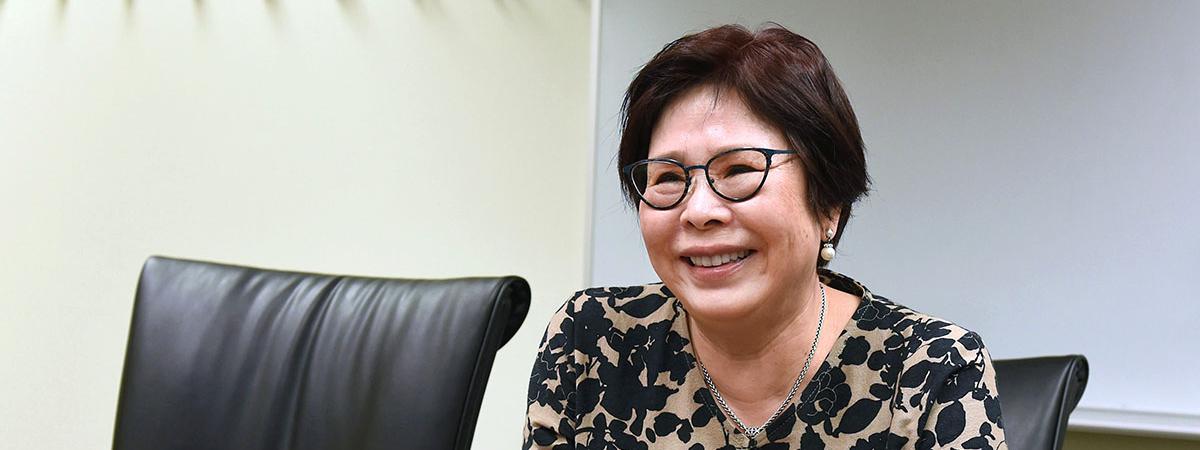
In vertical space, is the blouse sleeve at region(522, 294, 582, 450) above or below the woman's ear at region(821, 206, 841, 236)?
below

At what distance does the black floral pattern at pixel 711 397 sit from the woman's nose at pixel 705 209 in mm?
240

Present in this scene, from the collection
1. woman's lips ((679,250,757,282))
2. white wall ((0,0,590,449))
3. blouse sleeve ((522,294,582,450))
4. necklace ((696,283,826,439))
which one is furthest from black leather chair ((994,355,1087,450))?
white wall ((0,0,590,449))

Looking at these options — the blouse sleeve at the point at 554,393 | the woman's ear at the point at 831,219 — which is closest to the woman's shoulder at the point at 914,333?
the woman's ear at the point at 831,219

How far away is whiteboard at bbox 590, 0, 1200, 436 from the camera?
1846 millimetres

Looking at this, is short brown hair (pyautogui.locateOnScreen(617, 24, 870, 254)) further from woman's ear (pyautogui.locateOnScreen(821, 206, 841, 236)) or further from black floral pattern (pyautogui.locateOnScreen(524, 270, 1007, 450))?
black floral pattern (pyautogui.locateOnScreen(524, 270, 1007, 450))

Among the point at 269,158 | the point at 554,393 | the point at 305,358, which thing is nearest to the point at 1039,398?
the point at 554,393

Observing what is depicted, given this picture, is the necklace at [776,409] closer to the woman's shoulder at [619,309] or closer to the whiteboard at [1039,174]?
the woman's shoulder at [619,309]

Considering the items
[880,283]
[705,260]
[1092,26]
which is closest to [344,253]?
[880,283]

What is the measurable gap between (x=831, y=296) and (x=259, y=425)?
77cm

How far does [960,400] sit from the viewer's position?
4.12 ft

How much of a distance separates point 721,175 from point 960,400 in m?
0.38

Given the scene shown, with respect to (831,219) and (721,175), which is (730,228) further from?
(831,219)

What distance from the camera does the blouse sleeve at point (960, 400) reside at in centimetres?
122

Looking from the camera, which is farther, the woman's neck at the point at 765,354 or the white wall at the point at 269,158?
the white wall at the point at 269,158
